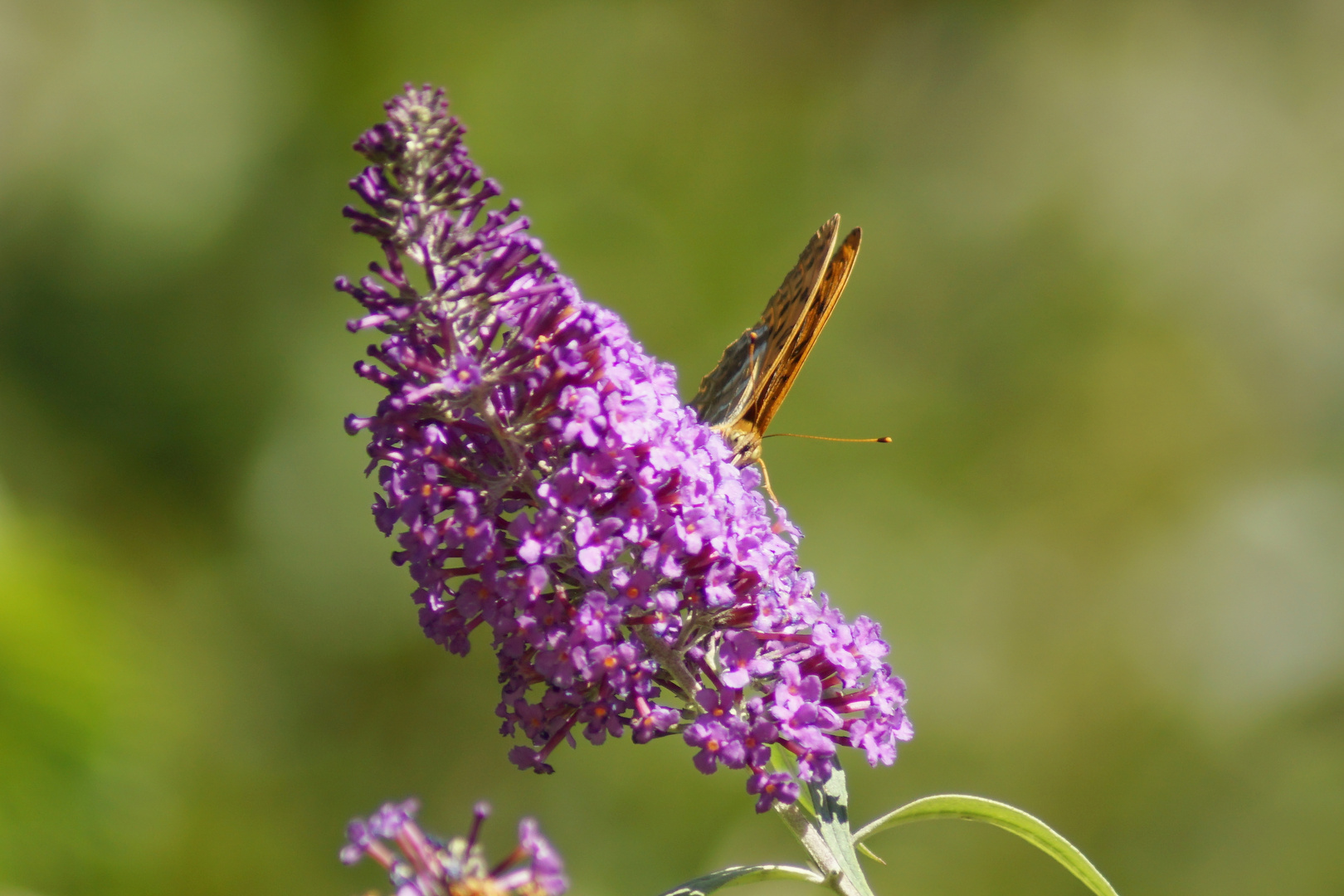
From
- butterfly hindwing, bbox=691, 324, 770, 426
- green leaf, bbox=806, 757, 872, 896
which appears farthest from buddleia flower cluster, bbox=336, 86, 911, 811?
butterfly hindwing, bbox=691, 324, 770, 426

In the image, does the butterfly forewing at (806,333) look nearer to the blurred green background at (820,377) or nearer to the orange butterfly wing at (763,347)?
the orange butterfly wing at (763,347)

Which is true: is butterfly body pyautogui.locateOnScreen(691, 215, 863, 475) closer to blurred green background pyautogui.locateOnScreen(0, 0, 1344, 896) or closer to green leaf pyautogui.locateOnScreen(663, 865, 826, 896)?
green leaf pyautogui.locateOnScreen(663, 865, 826, 896)

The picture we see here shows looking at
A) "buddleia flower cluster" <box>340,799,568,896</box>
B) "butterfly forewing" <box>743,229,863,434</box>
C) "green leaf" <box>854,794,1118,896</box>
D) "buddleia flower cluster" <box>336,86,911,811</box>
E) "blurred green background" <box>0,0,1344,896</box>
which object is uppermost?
"blurred green background" <box>0,0,1344,896</box>

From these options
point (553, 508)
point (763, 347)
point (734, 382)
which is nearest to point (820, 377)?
point (734, 382)

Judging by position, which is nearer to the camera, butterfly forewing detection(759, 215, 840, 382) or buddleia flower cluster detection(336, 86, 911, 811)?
buddleia flower cluster detection(336, 86, 911, 811)

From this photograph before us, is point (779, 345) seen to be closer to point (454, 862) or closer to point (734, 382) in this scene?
point (734, 382)

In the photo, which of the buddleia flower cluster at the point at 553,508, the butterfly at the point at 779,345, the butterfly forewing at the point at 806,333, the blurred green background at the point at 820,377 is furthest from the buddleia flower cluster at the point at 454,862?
the blurred green background at the point at 820,377

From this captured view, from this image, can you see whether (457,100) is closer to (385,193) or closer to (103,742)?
(103,742)
